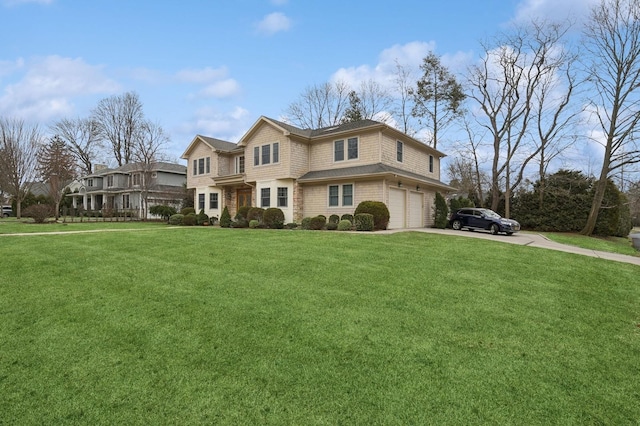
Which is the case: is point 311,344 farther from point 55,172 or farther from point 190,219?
point 55,172

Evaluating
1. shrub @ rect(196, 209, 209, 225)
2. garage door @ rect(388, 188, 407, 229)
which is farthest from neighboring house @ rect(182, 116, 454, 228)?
shrub @ rect(196, 209, 209, 225)

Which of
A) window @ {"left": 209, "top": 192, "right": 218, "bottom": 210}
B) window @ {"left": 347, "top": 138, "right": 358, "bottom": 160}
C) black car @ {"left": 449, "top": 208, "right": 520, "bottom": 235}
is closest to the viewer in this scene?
black car @ {"left": 449, "top": 208, "right": 520, "bottom": 235}

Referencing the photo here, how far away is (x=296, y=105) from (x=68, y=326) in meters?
35.5

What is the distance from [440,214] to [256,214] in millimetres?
11910

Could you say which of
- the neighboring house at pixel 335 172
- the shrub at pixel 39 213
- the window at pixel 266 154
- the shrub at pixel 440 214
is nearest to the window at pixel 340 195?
the neighboring house at pixel 335 172

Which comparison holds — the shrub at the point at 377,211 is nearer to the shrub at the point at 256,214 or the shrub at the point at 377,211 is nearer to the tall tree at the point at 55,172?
the shrub at the point at 256,214

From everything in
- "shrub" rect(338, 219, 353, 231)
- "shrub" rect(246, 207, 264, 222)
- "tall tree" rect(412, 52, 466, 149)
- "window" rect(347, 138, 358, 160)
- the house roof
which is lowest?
"shrub" rect(338, 219, 353, 231)

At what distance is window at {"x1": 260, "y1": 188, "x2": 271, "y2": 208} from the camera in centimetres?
2161

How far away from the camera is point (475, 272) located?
764 cm

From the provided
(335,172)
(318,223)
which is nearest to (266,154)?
(335,172)

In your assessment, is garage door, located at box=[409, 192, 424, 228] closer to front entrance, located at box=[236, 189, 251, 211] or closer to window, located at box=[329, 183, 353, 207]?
window, located at box=[329, 183, 353, 207]

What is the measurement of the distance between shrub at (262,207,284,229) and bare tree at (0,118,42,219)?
24.5m

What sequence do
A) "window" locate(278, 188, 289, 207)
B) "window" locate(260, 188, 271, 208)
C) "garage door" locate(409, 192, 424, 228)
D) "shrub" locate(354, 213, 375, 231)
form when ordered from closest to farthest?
"shrub" locate(354, 213, 375, 231), "garage door" locate(409, 192, 424, 228), "window" locate(278, 188, 289, 207), "window" locate(260, 188, 271, 208)

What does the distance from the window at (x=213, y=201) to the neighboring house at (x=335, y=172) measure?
5.50 feet
